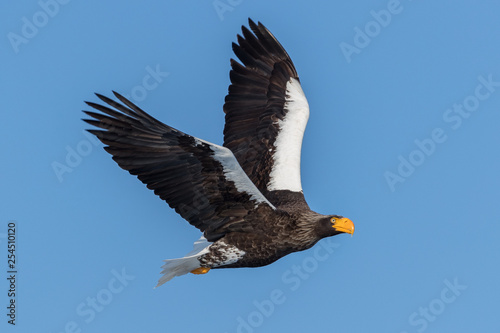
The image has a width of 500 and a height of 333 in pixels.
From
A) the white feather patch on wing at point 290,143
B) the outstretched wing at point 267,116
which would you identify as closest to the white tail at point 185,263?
the outstretched wing at point 267,116

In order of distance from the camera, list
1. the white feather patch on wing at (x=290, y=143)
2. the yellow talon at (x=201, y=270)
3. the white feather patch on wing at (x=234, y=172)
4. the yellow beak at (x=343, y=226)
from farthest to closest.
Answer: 1. the white feather patch on wing at (x=290, y=143)
2. the yellow talon at (x=201, y=270)
3. the yellow beak at (x=343, y=226)
4. the white feather patch on wing at (x=234, y=172)

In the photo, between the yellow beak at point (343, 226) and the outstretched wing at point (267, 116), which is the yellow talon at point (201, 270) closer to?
the outstretched wing at point (267, 116)

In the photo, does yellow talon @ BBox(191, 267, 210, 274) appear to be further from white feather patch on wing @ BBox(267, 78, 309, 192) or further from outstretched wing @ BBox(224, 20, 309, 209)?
white feather patch on wing @ BBox(267, 78, 309, 192)

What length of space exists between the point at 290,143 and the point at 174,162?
3165mm

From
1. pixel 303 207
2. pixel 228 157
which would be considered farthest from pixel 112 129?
pixel 303 207

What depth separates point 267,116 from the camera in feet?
47.3

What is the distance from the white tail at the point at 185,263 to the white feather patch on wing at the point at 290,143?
1719 millimetres

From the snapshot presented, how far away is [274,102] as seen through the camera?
14.6 meters

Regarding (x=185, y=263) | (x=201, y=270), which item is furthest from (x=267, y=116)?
(x=185, y=263)

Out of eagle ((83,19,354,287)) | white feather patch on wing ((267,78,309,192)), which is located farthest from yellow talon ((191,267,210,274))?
white feather patch on wing ((267,78,309,192))

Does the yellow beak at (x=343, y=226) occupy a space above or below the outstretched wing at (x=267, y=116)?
below

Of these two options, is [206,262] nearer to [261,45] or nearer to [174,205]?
[174,205]

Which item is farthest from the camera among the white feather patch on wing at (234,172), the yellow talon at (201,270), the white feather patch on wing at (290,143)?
the white feather patch on wing at (290,143)

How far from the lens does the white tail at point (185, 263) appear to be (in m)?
12.2
